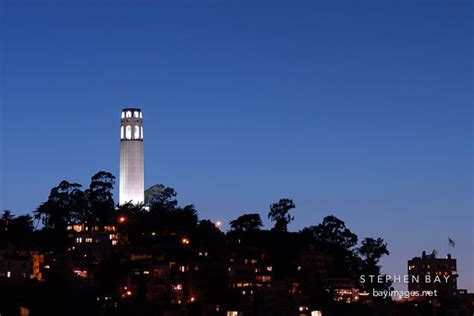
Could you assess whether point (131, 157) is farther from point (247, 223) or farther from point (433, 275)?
point (433, 275)

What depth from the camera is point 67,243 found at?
105m

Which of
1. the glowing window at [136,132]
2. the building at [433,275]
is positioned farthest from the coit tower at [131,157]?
the building at [433,275]

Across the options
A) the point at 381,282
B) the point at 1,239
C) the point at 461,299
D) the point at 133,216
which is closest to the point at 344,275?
the point at 381,282

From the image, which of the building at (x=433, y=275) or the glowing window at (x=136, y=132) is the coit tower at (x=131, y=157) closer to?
the glowing window at (x=136, y=132)

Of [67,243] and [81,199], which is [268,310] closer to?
[67,243]

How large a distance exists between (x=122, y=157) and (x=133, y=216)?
17457 millimetres

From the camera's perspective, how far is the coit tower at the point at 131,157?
124 m

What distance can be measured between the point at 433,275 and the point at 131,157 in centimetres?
3948

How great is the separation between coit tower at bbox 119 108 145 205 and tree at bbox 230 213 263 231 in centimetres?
1084

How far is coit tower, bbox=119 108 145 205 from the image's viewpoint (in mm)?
124062

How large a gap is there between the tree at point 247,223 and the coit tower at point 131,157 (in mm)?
10839

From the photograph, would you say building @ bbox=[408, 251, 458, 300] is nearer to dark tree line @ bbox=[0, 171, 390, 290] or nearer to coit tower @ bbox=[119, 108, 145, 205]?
dark tree line @ bbox=[0, 171, 390, 290]

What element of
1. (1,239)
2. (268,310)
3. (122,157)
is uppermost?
(122,157)

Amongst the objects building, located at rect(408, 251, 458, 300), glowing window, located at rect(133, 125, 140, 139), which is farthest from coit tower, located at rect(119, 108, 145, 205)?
building, located at rect(408, 251, 458, 300)
